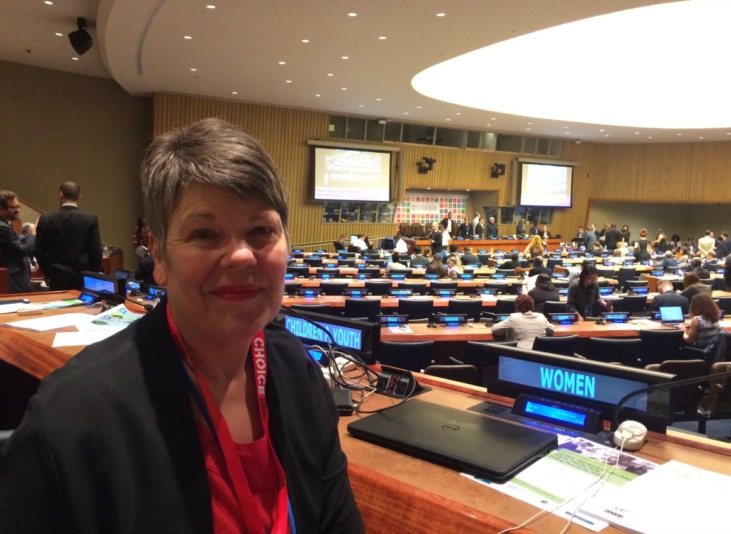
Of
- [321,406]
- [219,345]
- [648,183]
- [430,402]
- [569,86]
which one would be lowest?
[430,402]

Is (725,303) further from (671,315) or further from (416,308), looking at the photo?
(416,308)

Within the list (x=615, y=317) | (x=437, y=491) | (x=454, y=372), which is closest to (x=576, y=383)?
(x=437, y=491)

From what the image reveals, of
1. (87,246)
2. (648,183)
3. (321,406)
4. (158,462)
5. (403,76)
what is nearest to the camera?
(158,462)

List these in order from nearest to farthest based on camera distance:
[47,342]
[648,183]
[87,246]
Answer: [47,342] → [87,246] → [648,183]

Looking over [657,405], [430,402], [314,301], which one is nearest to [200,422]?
[430,402]

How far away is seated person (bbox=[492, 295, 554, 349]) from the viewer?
4766 millimetres

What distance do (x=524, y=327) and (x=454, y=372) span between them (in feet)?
4.44

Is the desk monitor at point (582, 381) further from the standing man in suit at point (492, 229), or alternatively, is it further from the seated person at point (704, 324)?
the standing man in suit at point (492, 229)

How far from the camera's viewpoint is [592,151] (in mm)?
21781

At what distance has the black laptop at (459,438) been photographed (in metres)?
1.28

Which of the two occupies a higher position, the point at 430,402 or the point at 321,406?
the point at 321,406

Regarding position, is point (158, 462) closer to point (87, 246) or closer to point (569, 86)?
point (87, 246)

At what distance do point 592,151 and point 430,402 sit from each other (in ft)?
74.0

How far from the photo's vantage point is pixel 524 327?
4.77 meters
